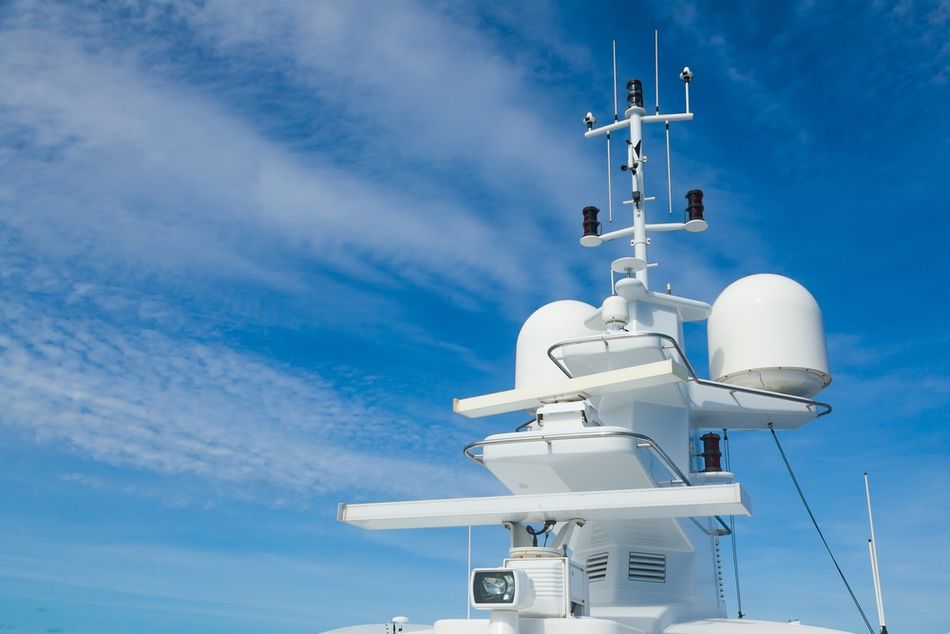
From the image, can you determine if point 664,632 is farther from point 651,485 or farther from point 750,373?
point 750,373

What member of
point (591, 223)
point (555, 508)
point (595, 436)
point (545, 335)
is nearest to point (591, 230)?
point (591, 223)

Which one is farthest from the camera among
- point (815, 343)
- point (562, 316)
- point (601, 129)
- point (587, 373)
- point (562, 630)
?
point (601, 129)

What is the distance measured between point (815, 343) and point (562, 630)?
9.15 metres

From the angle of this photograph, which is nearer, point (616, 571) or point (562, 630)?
point (562, 630)

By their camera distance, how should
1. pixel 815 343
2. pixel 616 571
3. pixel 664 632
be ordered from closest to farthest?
pixel 664 632 < pixel 616 571 < pixel 815 343

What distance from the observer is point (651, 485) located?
1391cm

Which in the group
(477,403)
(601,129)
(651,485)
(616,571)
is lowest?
(616,571)

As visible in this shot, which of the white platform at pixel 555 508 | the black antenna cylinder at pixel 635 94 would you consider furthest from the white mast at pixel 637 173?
the white platform at pixel 555 508

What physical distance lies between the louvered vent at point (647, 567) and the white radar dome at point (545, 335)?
4.21 metres

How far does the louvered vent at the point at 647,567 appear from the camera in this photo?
15250mm

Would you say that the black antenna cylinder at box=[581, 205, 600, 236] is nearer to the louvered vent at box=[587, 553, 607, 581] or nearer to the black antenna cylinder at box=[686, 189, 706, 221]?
the black antenna cylinder at box=[686, 189, 706, 221]

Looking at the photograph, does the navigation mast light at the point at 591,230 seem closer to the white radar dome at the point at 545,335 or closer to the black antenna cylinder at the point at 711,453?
the white radar dome at the point at 545,335

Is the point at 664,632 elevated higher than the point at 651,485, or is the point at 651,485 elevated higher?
the point at 651,485

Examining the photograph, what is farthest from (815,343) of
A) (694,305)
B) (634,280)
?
(634,280)
